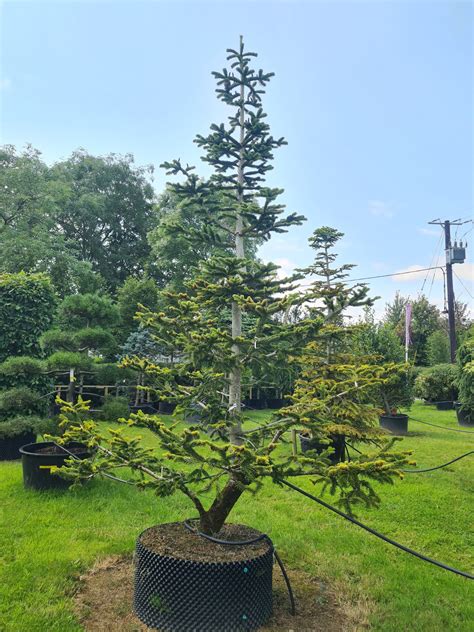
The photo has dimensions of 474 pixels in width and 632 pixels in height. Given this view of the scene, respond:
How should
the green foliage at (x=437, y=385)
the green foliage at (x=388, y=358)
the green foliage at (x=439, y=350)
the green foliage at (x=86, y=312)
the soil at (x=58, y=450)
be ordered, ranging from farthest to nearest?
the green foliage at (x=439, y=350), the green foliage at (x=437, y=385), the green foliage at (x=388, y=358), the green foliage at (x=86, y=312), the soil at (x=58, y=450)

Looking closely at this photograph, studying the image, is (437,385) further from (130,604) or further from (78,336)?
(130,604)

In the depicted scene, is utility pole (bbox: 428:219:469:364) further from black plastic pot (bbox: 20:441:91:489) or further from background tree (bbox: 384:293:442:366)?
black plastic pot (bbox: 20:441:91:489)

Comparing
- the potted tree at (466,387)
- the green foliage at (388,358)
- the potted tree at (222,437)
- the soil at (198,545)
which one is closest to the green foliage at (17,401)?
the potted tree at (222,437)

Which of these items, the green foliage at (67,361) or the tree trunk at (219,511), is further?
the green foliage at (67,361)

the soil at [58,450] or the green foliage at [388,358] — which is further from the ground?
the green foliage at [388,358]

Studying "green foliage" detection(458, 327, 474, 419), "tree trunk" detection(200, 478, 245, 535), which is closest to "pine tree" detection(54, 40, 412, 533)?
"tree trunk" detection(200, 478, 245, 535)

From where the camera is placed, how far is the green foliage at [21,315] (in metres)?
7.98

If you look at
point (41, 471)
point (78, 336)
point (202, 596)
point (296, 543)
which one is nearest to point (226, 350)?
point (202, 596)

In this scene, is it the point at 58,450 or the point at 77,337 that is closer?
the point at 58,450

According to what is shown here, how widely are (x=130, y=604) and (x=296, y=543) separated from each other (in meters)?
1.69

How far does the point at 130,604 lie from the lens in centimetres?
292

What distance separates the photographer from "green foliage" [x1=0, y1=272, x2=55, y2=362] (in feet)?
26.2

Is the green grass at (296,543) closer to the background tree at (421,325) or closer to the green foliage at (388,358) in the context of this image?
the green foliage at (388,358)

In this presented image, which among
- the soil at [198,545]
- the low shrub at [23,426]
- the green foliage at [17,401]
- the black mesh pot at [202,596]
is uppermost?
the green foliage at [17,401]
